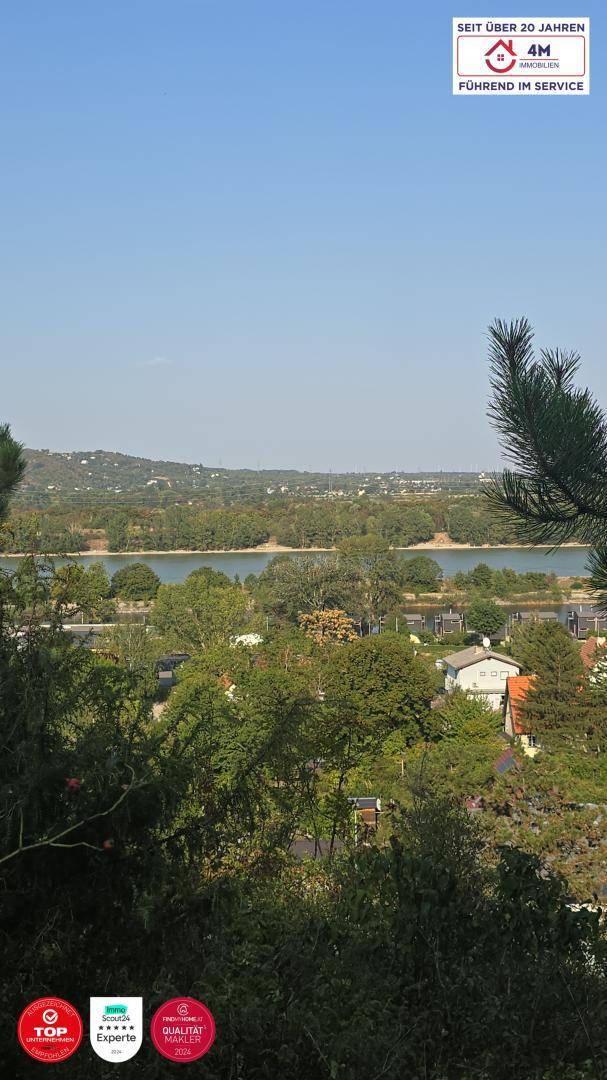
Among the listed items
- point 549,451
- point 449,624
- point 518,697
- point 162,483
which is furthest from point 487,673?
point 162,483

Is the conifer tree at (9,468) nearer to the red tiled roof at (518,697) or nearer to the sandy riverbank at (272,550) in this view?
the red tiled roof at (518,697)

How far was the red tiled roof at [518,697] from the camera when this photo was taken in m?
11.4

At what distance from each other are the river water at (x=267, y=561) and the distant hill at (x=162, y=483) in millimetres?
15743

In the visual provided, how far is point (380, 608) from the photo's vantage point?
86.0 feet

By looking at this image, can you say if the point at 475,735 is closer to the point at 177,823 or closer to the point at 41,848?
the point at 177,823

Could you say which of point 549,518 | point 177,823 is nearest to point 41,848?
point 177,823

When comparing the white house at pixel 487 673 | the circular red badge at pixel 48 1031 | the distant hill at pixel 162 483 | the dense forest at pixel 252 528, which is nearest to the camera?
the circular red badge at pixel 48 1031

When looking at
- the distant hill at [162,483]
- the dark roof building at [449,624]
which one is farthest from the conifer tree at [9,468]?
the distant hill at [162,483]

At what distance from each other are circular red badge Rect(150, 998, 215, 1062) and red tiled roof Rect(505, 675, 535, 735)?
395 inches

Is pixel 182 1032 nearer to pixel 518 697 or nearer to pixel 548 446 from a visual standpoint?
pixel 548 446

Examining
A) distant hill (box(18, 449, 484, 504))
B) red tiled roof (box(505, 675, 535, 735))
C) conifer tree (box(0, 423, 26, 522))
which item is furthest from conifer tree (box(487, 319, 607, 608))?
distant hill (box(18, 449, 484, 504))

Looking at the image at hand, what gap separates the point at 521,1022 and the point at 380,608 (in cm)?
2439

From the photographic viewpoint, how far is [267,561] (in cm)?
4191

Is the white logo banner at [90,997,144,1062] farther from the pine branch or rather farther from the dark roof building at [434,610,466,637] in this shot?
the dark roof building at [434,610,466,637]
